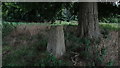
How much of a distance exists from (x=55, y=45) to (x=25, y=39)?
4.92 feet

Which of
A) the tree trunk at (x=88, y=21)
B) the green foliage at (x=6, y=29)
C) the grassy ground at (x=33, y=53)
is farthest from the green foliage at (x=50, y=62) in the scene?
the green foliage at (x=6, y=29)

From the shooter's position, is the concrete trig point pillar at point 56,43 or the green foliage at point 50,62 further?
the concrete trig point pillar at point 56,43

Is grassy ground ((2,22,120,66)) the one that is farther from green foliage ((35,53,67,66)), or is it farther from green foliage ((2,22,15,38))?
green foliage ((2,22,15,38))

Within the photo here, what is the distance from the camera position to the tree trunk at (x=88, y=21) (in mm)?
5129

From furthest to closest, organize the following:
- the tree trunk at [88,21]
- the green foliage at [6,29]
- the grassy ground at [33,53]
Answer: the green foliage at [6,29], the tree trunk at [88,21], the grassy ground at [33,53]

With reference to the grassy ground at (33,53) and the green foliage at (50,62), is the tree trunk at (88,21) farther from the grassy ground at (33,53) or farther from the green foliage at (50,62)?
the green foliage at (50,62)

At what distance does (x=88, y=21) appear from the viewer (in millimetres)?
5160

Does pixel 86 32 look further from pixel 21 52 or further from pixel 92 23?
pixel 21 52

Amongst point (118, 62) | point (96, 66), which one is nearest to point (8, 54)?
point (96, 66)

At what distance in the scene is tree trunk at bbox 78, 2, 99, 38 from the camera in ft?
16.8

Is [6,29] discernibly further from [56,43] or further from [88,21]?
[88,21]

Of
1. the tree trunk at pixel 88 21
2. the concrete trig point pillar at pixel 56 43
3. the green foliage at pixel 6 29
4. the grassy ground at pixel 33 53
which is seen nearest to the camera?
the grassy ground at pixel 33 53

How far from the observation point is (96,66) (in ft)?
13.4

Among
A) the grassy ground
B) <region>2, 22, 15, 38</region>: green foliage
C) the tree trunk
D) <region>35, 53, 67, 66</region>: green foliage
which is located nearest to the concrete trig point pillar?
the grassy ground
